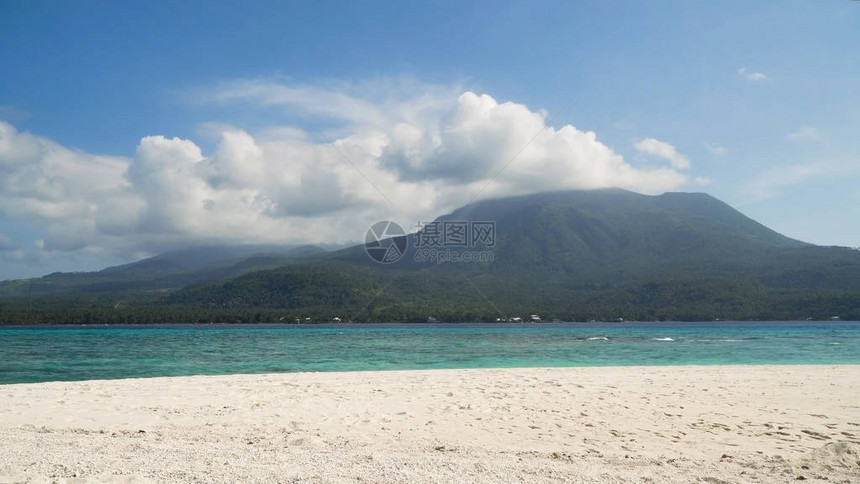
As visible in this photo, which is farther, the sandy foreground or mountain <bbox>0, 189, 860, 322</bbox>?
mountain <bbox>0, 189, 860, 322</bbox>

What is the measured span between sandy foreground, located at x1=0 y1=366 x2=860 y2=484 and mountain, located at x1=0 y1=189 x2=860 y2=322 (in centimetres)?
7180

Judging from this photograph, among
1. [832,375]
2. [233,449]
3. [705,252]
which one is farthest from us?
[705,252]

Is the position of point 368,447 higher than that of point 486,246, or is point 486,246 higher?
point 486,246

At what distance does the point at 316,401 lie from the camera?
12258 millimetres

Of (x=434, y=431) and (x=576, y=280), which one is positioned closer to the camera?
(x=434, y=431)

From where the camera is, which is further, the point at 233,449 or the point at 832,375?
the point at 832,375

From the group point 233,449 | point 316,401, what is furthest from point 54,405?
point 233,449

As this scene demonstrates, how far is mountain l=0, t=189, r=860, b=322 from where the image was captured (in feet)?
327

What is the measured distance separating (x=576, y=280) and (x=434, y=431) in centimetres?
12305

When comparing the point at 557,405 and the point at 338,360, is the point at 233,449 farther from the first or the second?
the point at 338,360

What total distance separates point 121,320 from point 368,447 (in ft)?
352

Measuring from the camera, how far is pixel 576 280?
12688 cm

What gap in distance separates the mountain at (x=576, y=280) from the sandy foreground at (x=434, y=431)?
236 feet

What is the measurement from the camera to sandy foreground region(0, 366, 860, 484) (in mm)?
6434
